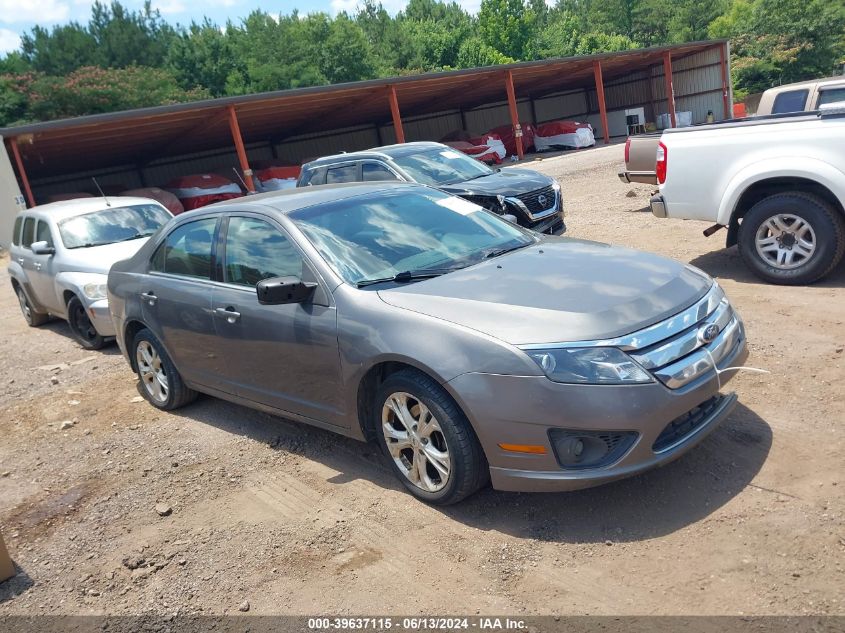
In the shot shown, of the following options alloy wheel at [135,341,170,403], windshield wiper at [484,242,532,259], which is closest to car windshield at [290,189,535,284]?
windshield wiper at [484,242,532,259]

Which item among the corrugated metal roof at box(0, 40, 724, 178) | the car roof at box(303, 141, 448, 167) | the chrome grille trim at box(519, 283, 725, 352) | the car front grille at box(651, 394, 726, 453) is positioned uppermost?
the corrugated metal roof at box(0, 40, 724, 178)

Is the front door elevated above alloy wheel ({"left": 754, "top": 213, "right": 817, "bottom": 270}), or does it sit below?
above

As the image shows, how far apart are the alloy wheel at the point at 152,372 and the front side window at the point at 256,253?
1.41 m

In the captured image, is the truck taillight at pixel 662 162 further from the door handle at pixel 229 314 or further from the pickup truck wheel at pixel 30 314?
the pickup truck wheel at pixel 30 314

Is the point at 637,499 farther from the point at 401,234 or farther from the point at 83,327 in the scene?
the point at 83,327

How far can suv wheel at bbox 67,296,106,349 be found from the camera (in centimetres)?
868

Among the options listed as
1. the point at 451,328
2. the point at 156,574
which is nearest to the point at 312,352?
the point at 451,328

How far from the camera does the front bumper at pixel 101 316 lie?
810cm

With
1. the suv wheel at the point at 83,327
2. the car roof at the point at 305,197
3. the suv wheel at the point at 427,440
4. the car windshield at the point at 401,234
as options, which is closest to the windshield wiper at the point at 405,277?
the car windshield at the point at 401,234

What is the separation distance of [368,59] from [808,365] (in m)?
57.5

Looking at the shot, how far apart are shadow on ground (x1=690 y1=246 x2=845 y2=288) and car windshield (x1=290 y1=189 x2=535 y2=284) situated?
3404 mm

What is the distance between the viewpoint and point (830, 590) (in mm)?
2867

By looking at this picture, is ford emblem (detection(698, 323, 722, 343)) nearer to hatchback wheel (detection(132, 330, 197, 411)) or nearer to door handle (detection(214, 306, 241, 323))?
door handle (detection(214, 306, 241, 323))

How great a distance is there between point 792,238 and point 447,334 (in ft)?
15.3
